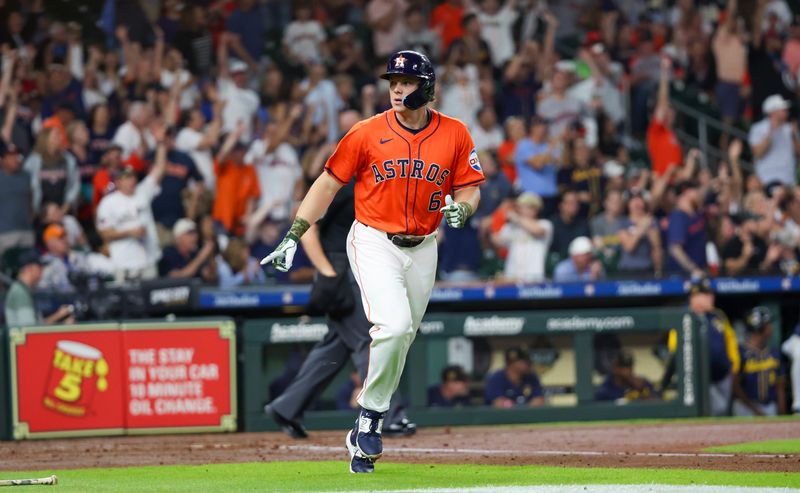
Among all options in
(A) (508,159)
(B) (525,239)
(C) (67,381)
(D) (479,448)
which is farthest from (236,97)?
(D) (479,448)

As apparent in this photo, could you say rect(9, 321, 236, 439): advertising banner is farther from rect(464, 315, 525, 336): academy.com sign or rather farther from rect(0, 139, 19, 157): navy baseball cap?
rect(0, 139, 19, 157): navy baseball cap

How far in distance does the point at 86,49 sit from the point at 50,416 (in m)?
5.73

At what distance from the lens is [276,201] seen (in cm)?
1541

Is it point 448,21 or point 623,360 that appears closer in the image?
point 623,360

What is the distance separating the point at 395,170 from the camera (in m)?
7.47

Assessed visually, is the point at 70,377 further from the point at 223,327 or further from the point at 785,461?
the point at 785,461

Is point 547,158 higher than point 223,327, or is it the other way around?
point 547,158

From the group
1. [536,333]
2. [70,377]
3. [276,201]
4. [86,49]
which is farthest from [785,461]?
[86,49]

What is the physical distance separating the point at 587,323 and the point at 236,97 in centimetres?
529

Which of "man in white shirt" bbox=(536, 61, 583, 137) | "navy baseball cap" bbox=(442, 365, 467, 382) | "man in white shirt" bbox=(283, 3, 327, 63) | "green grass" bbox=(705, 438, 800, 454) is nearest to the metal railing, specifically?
"man in white shirt" bbox=(536, 61, 583, 137)

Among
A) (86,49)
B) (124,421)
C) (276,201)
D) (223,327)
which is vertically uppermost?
(86,49)

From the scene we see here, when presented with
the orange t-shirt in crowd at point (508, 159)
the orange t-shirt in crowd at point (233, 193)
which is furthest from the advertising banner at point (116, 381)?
the orange t-shirt in crowd at point (508, 159)

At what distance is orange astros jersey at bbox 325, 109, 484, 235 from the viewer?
24.5 feet

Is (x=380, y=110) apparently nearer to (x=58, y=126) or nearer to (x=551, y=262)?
(x=551, y=262)
